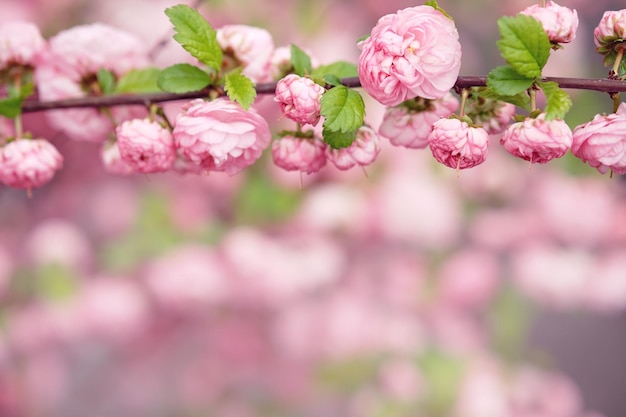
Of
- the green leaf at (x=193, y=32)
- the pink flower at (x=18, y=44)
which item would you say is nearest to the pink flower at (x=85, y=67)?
the pink flower at (x=18, y=44)

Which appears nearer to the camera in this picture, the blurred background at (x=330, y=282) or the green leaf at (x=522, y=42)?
the green leaf at (x=522, y=42)

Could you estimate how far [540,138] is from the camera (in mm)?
397

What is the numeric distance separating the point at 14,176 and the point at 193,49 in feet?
0.61

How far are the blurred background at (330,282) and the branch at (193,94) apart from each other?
0.63 metres

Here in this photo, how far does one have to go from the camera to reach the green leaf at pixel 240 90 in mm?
437

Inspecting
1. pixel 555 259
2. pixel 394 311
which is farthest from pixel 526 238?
pixel 394 311

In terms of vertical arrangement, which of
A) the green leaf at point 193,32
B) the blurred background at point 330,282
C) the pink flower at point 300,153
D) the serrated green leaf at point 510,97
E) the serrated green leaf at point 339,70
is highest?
the green leaf at point 193,32

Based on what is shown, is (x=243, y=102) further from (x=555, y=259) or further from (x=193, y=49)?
(x=555, y=259)

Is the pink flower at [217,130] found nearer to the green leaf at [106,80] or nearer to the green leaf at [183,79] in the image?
the green leaf at [183,79]

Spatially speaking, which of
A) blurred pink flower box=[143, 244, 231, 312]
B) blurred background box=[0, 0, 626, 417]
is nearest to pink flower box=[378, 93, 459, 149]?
blurred background box=[0, 0, 626, 417]

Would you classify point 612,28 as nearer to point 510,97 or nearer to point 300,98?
point 510,97

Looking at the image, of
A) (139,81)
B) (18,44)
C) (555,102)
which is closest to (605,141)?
(555,102)

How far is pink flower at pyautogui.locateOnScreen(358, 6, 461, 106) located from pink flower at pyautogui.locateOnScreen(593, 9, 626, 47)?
12 centimetres

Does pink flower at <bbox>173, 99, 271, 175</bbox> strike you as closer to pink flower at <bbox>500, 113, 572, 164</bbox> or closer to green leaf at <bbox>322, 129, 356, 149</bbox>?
green leaf at <bbox>322, 129, 356, 149</bbox>
